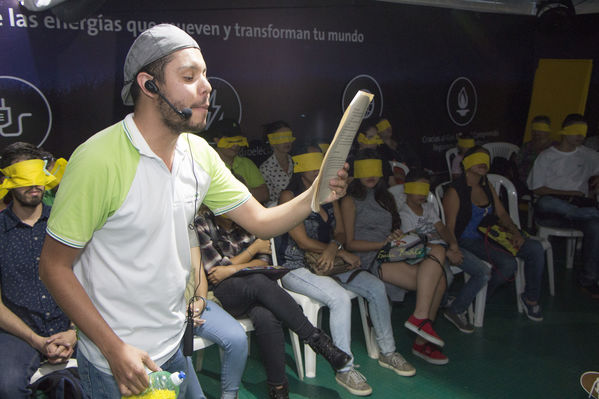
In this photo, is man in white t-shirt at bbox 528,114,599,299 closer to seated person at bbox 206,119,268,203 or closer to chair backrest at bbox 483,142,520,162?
chair backrest at bbox 483,142,520,162

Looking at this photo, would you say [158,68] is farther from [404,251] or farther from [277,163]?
[277,163]

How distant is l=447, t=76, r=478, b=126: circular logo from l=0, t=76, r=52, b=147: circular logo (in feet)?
19.3

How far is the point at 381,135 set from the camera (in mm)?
6934

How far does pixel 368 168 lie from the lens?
4426mm

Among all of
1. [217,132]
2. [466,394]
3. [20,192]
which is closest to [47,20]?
[217,132]

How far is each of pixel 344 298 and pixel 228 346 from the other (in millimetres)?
986

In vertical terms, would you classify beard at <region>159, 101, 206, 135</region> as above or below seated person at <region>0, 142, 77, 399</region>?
above

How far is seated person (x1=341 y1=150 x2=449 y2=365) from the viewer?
4.28m

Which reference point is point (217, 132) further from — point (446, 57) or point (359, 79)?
point (446, 57)

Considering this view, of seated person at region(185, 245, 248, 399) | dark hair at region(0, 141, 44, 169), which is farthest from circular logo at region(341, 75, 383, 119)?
dark hair at region(0, 141, 44, 169)

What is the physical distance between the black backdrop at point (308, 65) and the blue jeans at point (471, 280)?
2.76 metres

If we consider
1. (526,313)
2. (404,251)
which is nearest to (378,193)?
(404,251)

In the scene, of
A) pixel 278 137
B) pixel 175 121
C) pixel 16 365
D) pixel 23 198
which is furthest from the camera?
pixel 278 137

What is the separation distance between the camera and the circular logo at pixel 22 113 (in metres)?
4.57
